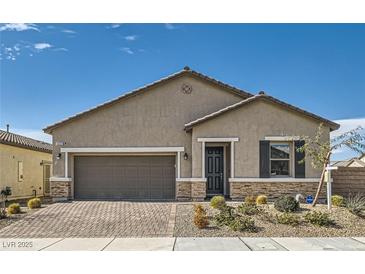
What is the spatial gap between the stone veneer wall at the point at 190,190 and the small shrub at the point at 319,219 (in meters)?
5.84

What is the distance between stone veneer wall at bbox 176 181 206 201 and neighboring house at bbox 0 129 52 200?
9.04 meters

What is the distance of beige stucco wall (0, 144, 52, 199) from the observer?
20.2 meters

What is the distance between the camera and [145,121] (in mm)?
18875

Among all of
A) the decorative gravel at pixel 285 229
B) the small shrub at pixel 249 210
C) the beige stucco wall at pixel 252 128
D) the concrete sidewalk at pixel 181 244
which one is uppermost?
the beige stucco wall at pixel 252 128

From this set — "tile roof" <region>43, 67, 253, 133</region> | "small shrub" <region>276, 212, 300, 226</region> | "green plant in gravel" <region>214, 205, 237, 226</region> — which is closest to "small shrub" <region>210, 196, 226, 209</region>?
"green plant in gravel" <region>214, 205, 237, 226</region>

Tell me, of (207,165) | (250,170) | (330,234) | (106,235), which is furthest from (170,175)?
(330,234)

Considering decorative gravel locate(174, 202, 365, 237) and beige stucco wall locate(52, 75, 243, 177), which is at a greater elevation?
beige stucco wall locate(52, 75, 243, 177)

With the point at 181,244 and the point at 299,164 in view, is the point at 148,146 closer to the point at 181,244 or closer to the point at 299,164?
the point at 299,164

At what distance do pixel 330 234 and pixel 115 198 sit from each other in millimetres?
10388

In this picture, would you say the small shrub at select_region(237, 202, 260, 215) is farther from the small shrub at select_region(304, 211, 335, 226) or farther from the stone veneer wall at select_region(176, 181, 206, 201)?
the stone veneer wall at select_region(176, 181, 206, 201)

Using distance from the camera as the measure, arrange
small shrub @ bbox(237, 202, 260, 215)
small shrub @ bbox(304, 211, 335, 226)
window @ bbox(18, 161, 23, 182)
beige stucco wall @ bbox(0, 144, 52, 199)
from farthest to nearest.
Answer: window @ bbox(18, 161, 23, 182) < beige stucco wall @ bbox(0, 144, 52, 199) < small shrub @ bbox(237, 202, 260, 215) < small shrub @ bbox(304, 211, 335, 226)

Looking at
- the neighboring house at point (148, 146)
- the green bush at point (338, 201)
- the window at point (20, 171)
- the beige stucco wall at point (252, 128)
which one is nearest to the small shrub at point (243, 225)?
the green bush at point (338, 201)

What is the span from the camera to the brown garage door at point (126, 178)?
61.8 ft

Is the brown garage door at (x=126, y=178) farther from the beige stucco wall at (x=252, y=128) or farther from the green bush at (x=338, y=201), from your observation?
the green bush at (x=338, y=201)
